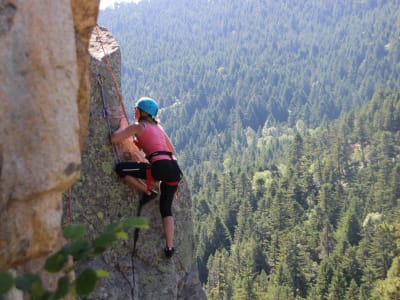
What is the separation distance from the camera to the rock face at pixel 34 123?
3232mm

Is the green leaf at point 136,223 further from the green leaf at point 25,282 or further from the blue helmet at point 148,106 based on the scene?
the blue helmet at point 148,106

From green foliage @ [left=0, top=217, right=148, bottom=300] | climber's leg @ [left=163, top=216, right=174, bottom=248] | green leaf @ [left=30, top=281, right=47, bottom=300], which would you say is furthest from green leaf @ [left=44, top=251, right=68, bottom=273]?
climber's leg @ [left=163, top=216, right=174, bottom=248]

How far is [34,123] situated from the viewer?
3406 mm

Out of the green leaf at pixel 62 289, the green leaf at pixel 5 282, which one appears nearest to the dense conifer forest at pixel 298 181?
the green leaf at pixel 62 289

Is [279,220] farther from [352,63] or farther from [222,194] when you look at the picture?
[352,63]

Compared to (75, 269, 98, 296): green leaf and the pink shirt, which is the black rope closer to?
the pink shirt

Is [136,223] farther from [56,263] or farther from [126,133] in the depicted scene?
[126,133]

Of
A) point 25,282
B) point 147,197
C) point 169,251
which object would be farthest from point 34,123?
point 169,251

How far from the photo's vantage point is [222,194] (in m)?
77.8

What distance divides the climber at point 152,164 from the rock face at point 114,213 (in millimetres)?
149

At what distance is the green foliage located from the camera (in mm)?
2066

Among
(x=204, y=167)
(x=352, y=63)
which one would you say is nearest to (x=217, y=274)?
(x=204, y=167)

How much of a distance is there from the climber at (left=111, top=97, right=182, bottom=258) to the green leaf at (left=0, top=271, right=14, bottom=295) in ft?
14.4

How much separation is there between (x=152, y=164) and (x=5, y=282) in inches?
176
